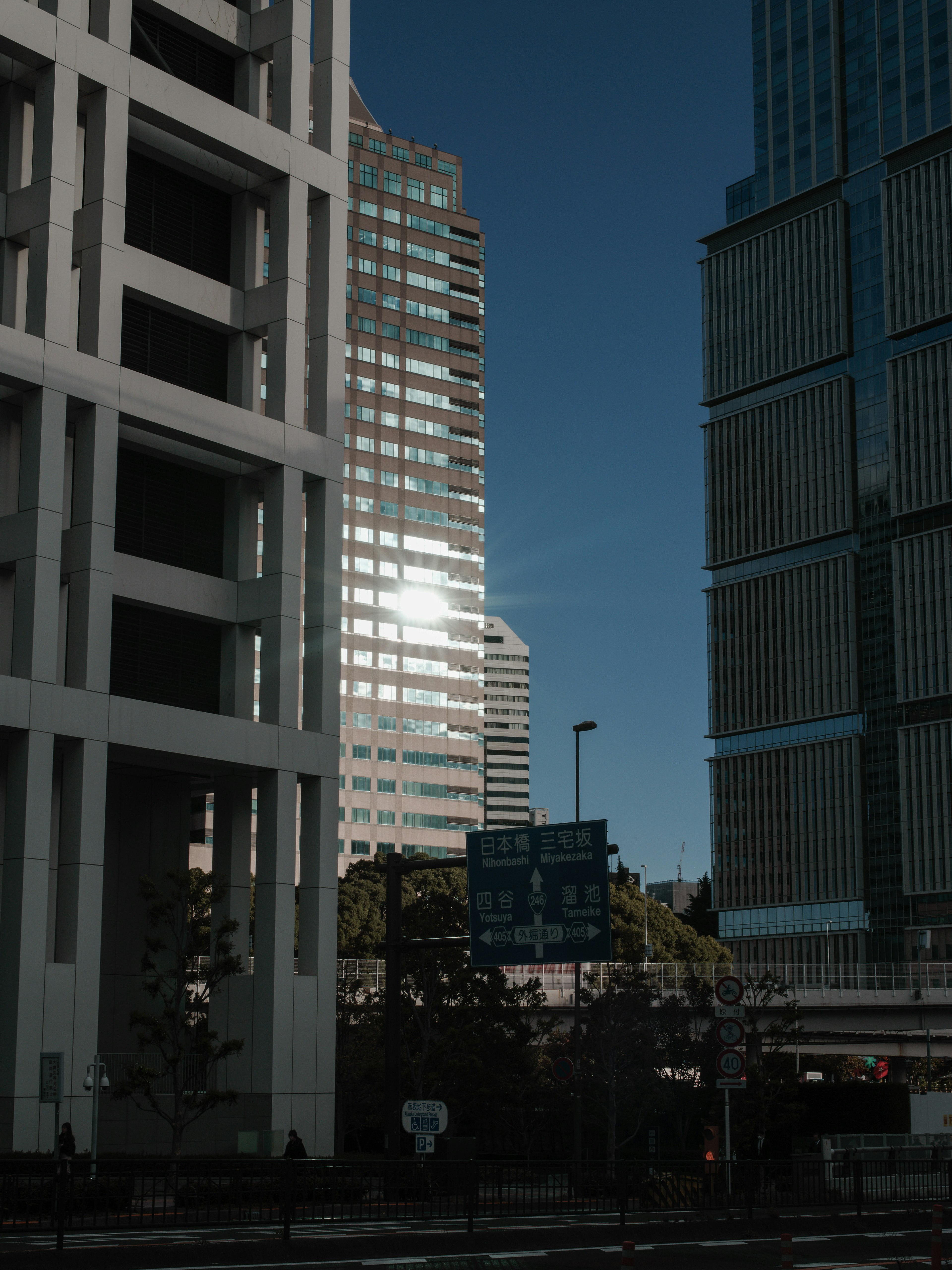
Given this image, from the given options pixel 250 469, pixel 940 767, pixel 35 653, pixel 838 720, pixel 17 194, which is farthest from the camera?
pixel 838 720

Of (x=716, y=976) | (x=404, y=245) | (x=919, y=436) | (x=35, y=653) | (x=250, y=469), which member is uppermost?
(x=404, y=245)

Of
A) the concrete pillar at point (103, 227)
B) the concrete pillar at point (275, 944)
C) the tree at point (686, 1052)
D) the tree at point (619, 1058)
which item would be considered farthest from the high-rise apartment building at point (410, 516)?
the concrete pillar at point (103, 227)

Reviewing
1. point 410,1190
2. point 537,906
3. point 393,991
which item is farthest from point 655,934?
point 410,1190

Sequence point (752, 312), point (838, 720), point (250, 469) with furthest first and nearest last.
Answer: point (752, 312)
point (838, 720)
point (250, 469)

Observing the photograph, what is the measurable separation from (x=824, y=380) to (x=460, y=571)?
42281mm

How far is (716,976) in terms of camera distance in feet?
246

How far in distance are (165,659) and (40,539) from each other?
6418mm

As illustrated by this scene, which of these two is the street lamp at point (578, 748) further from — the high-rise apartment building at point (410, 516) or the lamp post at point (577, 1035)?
the high-rise apartment building at point (410, 516)

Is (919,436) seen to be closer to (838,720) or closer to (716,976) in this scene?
(838,720)

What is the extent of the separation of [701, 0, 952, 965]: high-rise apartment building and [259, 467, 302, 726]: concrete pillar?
105 metres

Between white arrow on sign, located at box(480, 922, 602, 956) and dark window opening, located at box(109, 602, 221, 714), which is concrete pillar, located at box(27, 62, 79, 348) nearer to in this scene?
dark window opening, located at box(109, 602, 221, 714)

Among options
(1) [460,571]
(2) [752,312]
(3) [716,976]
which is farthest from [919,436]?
(3) [716,976]

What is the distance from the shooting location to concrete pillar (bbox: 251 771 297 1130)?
128ft

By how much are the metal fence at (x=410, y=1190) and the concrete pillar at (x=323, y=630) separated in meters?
19.6
